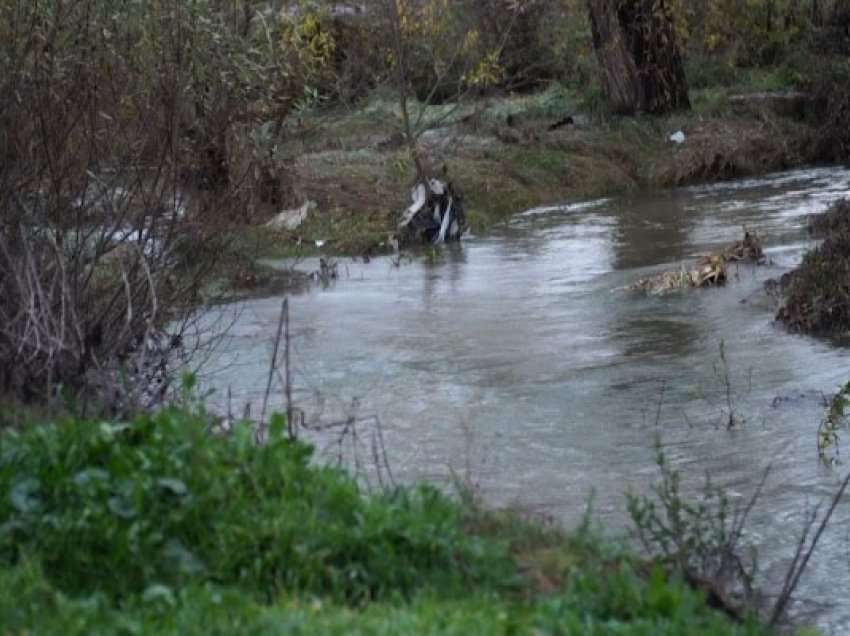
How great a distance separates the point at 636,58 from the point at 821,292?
51.7 ft

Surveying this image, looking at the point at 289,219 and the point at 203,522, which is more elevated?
the point at 289,219

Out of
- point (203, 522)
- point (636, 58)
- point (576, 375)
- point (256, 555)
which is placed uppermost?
point (636, 58)

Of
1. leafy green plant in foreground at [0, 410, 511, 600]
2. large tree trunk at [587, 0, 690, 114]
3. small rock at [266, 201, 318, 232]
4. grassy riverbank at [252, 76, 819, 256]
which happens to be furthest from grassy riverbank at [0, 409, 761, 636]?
large tree trunk at [587, 0, 690, 114]

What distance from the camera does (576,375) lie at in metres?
14.2

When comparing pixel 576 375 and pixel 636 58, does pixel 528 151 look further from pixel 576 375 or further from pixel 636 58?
pixel 576 375

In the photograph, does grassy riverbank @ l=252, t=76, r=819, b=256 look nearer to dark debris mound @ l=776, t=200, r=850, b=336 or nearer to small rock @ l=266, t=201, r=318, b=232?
small rock @ l=266, t=201, r=318, b=232

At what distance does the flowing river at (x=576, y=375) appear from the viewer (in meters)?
10.6

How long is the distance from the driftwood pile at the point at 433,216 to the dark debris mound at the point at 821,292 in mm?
6869

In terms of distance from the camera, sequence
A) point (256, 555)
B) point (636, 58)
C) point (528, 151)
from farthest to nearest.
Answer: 1. point (636, 58)
2. point (528, 151)
3. point (256, 555)

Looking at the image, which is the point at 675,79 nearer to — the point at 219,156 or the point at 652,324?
the point at 652,324

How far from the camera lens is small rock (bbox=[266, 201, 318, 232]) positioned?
22.6m

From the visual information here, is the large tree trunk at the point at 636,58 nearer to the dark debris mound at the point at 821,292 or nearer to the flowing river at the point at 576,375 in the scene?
the flowing river at the point at 576,375

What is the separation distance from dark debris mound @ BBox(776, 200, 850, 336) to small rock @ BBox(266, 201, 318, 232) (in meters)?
7.92

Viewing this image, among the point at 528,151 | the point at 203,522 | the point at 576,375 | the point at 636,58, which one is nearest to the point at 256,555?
the point at 203,522
